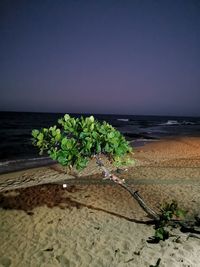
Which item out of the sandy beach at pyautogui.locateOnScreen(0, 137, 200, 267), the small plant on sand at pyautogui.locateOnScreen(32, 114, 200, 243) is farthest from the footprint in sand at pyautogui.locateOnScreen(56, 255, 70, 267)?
the small plant on sand at pyautogui.locateOnScreen(32, 114, 200, 243)

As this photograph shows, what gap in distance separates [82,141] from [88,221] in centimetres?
347

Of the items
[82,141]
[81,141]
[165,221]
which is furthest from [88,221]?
[82,141]

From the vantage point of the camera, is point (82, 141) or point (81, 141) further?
point (81, 141)

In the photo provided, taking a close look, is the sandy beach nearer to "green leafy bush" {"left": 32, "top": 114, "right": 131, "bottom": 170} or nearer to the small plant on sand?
the small plant on sand

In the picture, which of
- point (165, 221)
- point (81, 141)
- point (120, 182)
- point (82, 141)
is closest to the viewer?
point (82, 141)

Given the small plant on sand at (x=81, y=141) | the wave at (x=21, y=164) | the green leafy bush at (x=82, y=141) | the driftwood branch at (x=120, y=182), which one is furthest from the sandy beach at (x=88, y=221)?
the wave at (x=21, y=164)

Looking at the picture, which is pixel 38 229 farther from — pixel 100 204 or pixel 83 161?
pixel 83 161

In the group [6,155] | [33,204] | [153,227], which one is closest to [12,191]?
[33,204]

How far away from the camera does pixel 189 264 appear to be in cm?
512

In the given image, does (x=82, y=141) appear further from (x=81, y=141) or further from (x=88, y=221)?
(x=88, y=221)

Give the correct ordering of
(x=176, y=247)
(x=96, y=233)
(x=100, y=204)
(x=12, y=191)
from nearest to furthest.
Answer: (x=176, y=247) → (x=96, y=233) → (x=100, y=204) → (x=12, y=191)

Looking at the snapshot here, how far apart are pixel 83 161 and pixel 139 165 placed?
10.8 m

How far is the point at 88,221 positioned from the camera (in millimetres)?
7281

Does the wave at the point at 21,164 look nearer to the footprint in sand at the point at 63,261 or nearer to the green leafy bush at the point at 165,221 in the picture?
the footprint in sand at the point at 63,261
